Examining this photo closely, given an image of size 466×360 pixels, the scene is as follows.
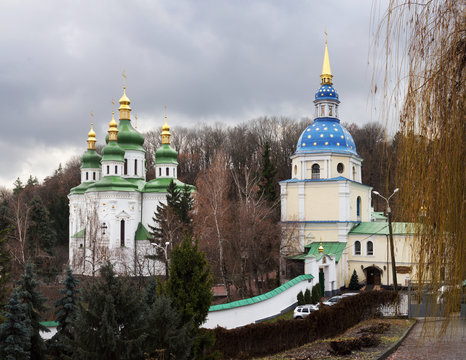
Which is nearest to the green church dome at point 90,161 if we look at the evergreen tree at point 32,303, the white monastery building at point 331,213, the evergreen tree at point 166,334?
the white monastery building at point 331,213

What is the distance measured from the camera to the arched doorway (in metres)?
31.4

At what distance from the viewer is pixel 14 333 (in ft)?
33.4

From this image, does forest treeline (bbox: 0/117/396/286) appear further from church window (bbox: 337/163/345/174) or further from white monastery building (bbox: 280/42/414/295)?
church window (bbox: 337/163/345/174)

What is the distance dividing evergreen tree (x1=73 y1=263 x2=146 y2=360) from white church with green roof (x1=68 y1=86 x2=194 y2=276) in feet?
79.8

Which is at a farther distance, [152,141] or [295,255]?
[152,141]

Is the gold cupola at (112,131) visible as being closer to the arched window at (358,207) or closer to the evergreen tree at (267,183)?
the evergreen tree at (267,183)

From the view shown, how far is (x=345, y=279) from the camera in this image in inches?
1230

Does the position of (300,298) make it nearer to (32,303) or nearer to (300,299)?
(300,299)

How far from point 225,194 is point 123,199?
30.3 ft

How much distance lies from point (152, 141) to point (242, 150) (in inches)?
634

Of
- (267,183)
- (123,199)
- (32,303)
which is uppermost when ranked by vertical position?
(267,183)

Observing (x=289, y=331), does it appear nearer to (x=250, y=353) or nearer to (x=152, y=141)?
(x=250, y=353)

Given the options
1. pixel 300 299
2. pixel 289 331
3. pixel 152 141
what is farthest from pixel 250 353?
pixel 152 141

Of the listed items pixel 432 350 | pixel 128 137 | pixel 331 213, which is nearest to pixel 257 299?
pixel 432 350
